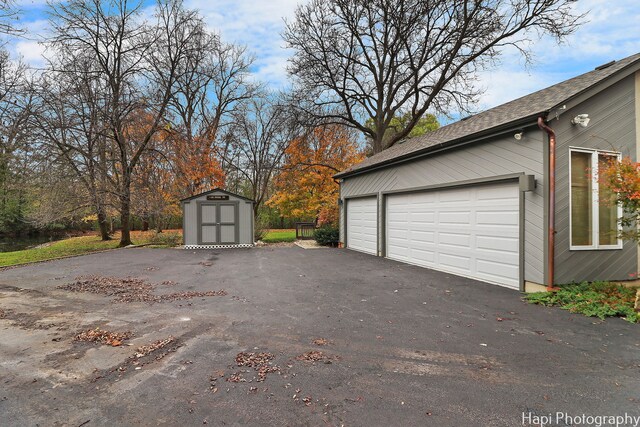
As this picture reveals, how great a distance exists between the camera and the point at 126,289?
6.61m

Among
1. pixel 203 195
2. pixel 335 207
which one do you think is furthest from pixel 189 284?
pixel 335 207

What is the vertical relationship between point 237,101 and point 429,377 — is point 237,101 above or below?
above

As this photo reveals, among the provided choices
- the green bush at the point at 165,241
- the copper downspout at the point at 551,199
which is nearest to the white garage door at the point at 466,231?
the copper downspout at the point at 551,199

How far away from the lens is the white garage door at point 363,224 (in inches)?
466

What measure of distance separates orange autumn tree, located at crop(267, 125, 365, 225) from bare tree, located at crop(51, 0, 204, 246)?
8223 millimetres

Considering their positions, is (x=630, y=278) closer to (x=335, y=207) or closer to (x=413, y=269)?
(x=413, y=269)

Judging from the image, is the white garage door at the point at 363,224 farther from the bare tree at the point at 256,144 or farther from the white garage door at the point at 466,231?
the bare tree at the point at 256,144

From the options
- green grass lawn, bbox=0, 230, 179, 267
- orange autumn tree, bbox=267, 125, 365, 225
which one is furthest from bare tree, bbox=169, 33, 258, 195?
green grass lawn, bbox=0, 230, 179, 267

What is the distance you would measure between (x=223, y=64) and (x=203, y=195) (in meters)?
13.5

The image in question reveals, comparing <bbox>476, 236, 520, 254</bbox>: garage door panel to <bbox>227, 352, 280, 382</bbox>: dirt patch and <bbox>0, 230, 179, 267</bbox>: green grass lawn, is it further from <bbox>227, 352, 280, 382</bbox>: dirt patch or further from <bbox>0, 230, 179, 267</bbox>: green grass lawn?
<bbox>0, 230, 179, 267</bbox>: green grass lawn

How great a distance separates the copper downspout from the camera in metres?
5.70

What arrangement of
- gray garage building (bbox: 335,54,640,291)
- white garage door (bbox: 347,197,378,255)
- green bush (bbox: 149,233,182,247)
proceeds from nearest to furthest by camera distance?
gray garage building (bbox: 335,54,640,291), white garage door (bbox: 347,197,378,255), green bush (bbox: 149,233,182,247)

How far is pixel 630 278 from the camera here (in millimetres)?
6453

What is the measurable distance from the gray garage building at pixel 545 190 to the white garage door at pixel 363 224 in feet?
12.3
